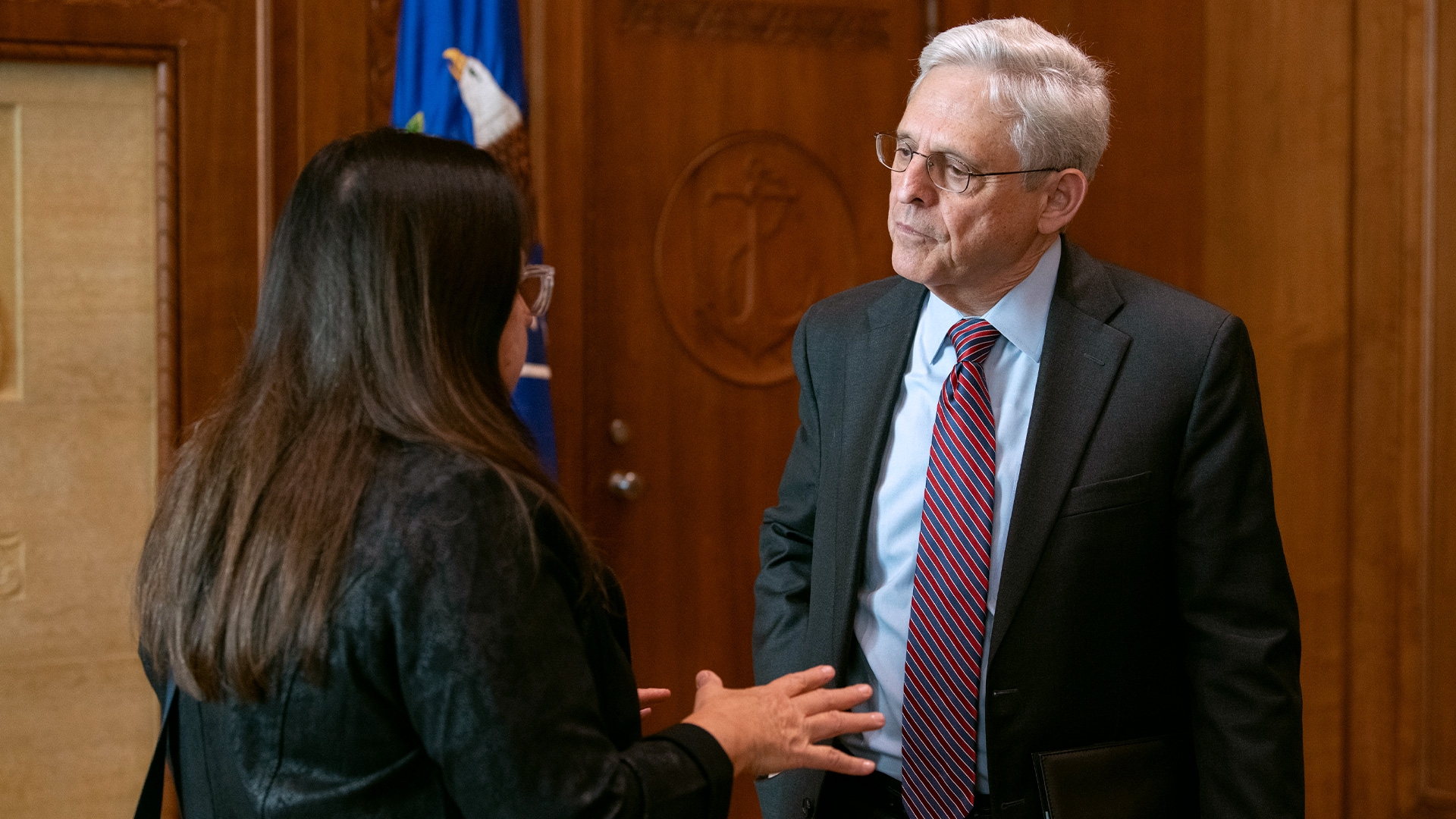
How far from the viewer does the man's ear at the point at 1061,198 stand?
1737 millimetres

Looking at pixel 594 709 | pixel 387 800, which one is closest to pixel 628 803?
pixel 594 709

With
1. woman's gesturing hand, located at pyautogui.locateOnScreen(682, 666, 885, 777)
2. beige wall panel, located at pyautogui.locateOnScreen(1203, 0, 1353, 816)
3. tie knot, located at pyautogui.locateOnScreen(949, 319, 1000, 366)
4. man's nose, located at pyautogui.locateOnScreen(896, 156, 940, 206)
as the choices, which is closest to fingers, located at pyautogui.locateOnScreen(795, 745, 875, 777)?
woman's gesturing hand, located at pyautogui.locateOnScreen(682, 666, 885, 777)

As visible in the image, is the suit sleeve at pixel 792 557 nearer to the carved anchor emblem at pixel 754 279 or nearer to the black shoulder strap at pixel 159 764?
the black shoulder strap at pixel 159 764

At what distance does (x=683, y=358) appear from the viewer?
3334 millimetres

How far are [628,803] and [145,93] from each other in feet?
7.85

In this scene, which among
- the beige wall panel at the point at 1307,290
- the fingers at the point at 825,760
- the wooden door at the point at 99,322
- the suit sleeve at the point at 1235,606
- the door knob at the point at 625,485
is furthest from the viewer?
the door knob at the point at 625,485

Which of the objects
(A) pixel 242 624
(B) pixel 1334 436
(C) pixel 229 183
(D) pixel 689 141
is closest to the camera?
(A) pixel 242 624

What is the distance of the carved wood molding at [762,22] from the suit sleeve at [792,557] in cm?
159

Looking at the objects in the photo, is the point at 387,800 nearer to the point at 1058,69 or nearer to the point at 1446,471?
the point at 1058,69

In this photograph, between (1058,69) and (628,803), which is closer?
(628,803)

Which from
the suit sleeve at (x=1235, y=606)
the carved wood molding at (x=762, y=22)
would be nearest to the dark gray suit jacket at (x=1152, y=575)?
the suit sleeve at (x=1235, y=606)

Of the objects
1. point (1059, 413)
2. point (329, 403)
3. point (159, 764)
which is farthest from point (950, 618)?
point (159, 764)

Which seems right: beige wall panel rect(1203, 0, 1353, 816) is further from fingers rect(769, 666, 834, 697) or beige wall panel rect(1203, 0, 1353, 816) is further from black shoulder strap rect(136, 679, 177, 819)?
black shoulder strap rect(136, 679, 177, 819)

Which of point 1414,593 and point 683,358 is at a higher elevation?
point 683,358
